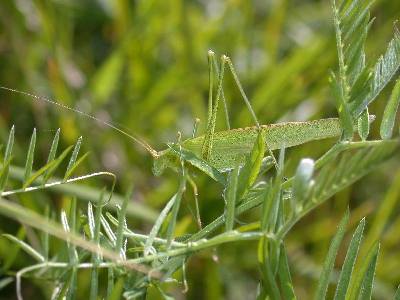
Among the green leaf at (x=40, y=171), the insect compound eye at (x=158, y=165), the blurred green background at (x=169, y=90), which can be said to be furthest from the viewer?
the blurred green background at (x=169, y=90)

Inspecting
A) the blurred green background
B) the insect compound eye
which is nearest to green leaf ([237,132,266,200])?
the insect compound eye

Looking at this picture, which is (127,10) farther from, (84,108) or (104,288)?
(104,288)

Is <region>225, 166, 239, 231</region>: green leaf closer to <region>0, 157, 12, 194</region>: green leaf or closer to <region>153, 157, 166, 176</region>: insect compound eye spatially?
<region>0, 157, 12, 194</region>: green leaf

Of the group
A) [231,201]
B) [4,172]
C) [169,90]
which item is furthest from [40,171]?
[169,90]

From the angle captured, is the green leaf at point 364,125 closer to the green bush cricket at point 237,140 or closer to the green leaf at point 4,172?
the green bush cricket at point 237,140

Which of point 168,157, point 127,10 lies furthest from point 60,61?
point 168,157

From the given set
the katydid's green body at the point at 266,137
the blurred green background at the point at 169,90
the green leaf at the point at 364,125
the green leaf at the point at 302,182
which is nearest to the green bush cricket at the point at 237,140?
the katydid's green body at the point at 266,137
